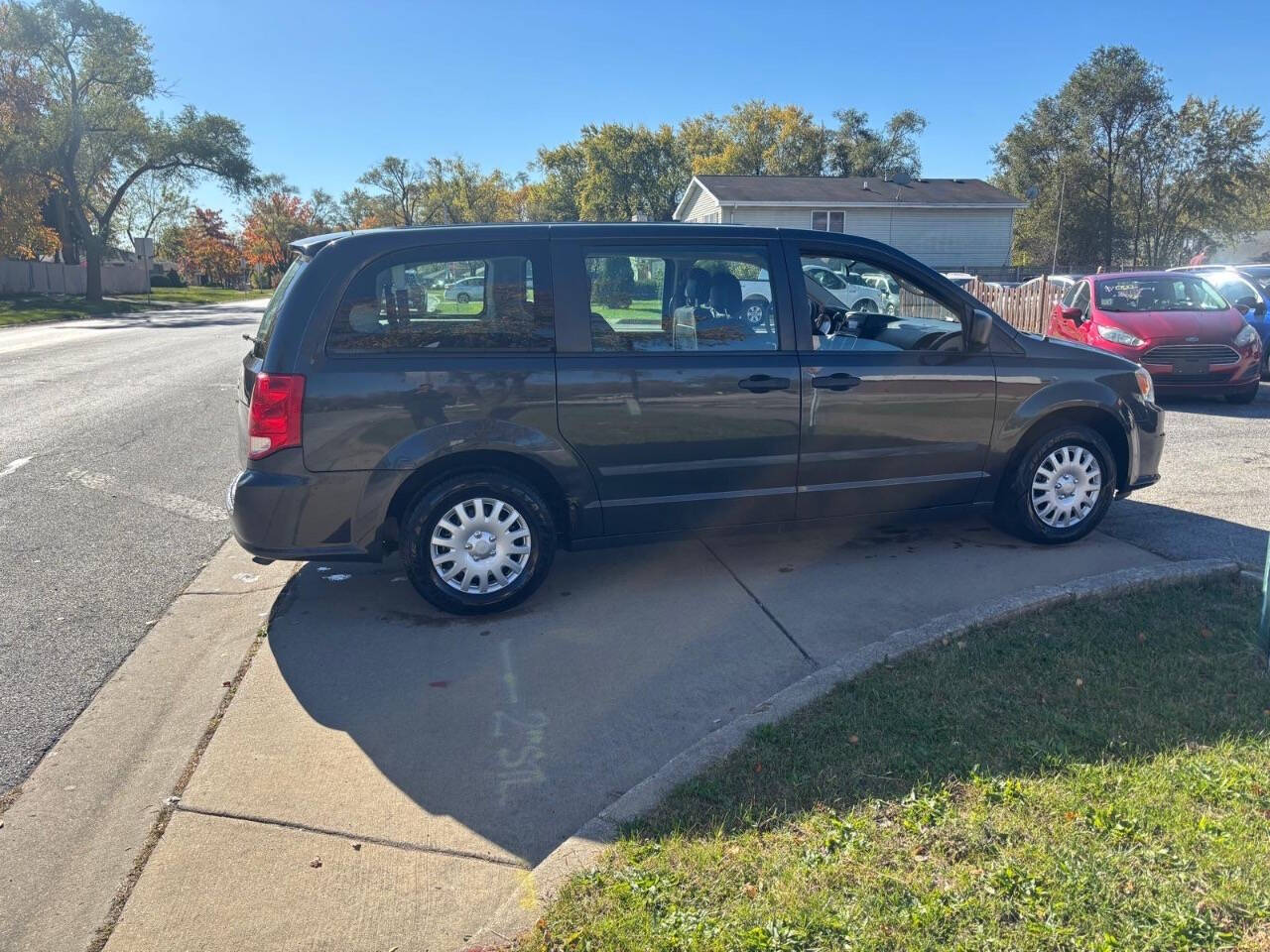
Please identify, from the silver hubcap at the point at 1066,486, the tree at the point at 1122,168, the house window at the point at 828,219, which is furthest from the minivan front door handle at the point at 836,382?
the tree at the point at 1122,168

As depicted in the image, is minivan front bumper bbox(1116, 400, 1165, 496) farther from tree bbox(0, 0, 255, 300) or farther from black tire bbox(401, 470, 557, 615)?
tree bbox(0, 0, 255, 300)

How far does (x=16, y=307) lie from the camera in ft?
124

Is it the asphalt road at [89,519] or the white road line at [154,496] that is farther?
the white road line at [154,496]

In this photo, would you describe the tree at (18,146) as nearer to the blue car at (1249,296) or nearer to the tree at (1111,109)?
the blue car at (1249,296)

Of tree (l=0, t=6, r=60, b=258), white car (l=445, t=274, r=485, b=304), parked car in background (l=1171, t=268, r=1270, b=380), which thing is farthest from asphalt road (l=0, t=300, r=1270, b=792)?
tree (l=0, t=6, r=60, b=258)

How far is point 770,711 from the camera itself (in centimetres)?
389

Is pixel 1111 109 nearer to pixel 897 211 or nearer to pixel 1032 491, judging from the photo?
pixel 897 211

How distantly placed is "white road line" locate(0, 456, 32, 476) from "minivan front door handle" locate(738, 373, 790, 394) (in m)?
6.82

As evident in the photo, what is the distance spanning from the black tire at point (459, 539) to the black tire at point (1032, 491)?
280 centimetres

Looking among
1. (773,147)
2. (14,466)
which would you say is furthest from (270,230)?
(14,466)

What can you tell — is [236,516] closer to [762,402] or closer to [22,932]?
[22,932]

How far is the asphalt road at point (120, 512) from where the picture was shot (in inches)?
190

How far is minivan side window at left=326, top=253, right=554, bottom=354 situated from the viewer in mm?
4914

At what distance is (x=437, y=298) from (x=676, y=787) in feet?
9.19
